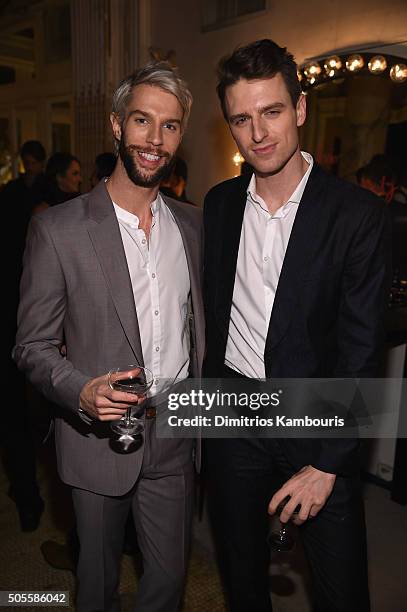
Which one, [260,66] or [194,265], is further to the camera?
[194,265]

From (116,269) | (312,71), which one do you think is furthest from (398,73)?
(116,269)

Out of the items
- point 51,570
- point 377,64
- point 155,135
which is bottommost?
point 51,570

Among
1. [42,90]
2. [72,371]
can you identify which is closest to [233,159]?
[42,90]

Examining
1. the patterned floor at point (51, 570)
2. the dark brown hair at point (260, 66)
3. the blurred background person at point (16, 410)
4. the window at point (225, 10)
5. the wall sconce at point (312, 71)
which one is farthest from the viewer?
the window at point (225, 10)

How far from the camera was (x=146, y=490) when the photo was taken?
1.75 meters

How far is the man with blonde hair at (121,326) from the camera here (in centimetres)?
154

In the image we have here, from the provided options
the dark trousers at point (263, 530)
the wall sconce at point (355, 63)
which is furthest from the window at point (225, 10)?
the dark trousers at point (263, 530)

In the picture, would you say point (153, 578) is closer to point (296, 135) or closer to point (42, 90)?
point (296, 135)

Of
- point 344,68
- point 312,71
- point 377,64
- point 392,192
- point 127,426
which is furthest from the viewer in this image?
point 312,71

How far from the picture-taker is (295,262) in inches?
61.9

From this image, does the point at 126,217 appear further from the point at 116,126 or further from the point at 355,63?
the point at 355,63

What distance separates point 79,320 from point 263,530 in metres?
0.99

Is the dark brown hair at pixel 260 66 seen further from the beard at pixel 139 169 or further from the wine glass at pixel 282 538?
the wine glass at pixel 282 538

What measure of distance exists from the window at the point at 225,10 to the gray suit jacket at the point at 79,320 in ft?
17.0
